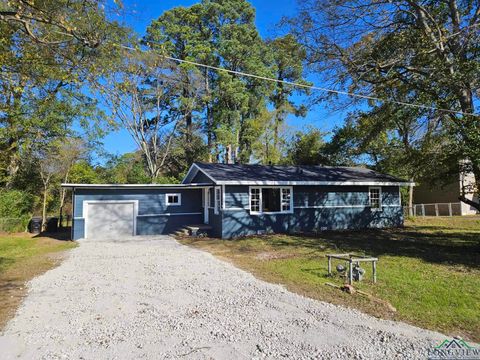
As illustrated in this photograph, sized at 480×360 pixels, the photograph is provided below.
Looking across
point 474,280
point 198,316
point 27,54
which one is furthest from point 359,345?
point 27,54

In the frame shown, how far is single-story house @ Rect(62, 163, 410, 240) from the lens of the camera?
1516 cm

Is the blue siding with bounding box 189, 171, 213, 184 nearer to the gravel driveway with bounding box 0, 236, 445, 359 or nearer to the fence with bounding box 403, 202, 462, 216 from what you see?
the gravel driveway with bounding box 0, 236, 445, 359

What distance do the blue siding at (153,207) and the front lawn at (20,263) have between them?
1936 millimetres

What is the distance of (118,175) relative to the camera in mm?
28641

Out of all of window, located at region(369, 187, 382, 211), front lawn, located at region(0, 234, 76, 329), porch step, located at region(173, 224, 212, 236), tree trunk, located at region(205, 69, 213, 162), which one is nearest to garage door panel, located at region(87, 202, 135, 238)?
front lawn, located at region(0, 234, 76, 329)

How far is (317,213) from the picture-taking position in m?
16.9

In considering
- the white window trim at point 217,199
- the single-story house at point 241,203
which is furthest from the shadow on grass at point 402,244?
the white window trim at point 217,199

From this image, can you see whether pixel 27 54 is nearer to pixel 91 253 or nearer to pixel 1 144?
pixel 91 253

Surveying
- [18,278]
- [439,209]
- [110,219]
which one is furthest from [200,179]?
[439,209]

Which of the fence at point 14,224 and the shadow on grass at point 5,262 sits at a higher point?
the fence at point 14,224

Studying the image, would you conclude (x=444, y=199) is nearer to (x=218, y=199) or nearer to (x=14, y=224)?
(x=218, y=199)

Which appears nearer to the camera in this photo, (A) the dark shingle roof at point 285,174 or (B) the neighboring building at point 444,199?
(A) the dark shingle roof at point 285,174

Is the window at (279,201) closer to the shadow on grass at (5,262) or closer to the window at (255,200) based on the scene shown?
the window at (255,200)

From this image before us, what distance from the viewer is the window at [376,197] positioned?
724 inches
